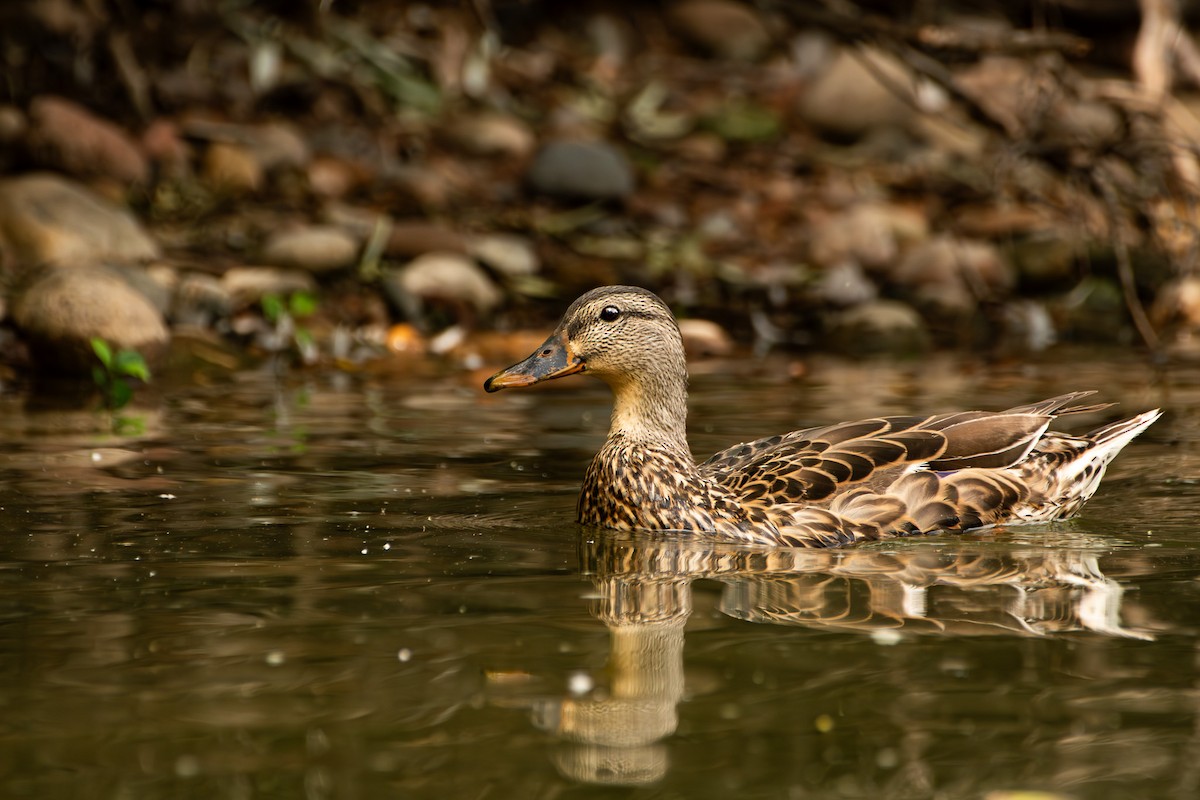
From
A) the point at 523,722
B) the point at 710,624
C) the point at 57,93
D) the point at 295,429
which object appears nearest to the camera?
the point at 523,722

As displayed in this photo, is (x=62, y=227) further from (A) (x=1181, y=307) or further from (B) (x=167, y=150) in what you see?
(A) (x=1181, y=307)

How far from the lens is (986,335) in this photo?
1496cm

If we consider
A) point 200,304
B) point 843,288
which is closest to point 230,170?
point 200,304

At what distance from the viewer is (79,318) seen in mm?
11609

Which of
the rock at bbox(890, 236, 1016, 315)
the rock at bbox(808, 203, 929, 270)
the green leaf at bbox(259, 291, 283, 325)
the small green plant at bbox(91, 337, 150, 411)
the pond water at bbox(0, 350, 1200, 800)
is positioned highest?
the rock at bbox(808, 203, 929, 270)

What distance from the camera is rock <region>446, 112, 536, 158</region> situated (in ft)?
59.4

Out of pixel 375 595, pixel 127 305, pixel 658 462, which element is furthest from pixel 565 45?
pixel 375 595

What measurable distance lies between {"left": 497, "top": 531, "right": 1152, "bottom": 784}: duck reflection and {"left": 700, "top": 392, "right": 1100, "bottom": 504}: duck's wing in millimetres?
327

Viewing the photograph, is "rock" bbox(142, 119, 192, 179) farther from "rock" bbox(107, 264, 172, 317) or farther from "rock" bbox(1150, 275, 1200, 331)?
"rock" bbox(1150, 275, 1200, 331)

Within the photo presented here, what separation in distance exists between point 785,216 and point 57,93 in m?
7.31

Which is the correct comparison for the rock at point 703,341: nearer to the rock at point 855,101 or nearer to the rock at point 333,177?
the rock at point 333,177

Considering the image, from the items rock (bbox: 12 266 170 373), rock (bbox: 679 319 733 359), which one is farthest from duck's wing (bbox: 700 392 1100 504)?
rock (bbox: 679 319 733 359)

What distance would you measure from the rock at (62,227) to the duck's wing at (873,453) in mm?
7936

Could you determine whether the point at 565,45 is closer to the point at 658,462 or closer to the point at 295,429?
the point at 295,429
